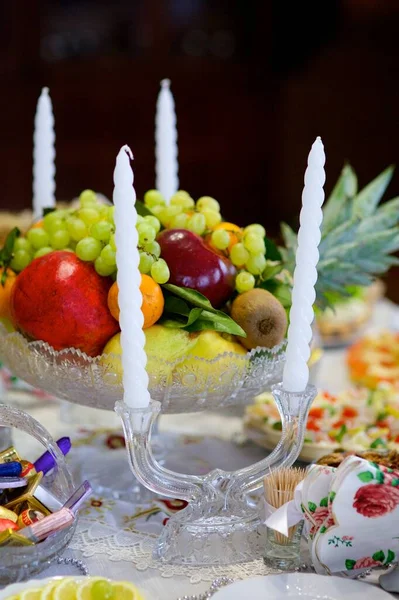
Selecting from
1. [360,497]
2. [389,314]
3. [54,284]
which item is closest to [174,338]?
[54,284]

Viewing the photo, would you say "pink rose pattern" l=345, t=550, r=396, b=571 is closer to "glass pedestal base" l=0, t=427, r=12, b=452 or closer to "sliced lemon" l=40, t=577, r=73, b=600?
"sliced lemon" l=40, t=577, r=73, b=600

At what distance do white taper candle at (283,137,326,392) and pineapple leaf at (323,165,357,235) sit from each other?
0.51m

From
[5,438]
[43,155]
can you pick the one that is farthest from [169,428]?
[43,155]

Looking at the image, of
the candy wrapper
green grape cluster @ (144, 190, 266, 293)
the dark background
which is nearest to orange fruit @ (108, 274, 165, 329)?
green grape cluster @ (144, 190, 266, 293)

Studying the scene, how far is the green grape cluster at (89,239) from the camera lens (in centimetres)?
93

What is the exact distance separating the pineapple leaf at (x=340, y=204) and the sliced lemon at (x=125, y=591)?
0.75 m

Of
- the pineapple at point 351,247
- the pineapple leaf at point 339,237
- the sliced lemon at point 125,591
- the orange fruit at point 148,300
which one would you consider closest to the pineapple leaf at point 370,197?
the pineapple at point 351,247

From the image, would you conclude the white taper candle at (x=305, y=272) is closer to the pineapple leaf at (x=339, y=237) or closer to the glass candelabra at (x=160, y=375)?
the glass candelabra at (x=160, y=375)

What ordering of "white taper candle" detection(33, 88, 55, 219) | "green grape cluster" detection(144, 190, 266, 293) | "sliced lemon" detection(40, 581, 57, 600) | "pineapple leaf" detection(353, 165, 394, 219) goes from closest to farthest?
1. "sliced lemon" detection(40, 581, 57, 600)
2. "green grape cluster" detection(144, 190, 266, 293)
3. "white taper candle" detection(33, 88, 55, 219)
4. "pineapple leaf" detection(353, 165, 394, 219)

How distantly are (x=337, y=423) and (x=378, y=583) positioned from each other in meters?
0.40

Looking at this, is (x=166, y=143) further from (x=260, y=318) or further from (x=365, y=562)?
(x=365, y=562)

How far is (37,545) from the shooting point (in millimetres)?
758

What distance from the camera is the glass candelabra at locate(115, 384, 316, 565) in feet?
2.80

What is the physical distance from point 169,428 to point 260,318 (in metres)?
0.39
